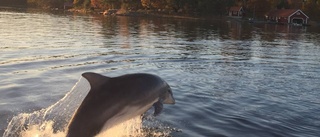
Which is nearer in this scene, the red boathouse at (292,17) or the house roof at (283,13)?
the red boathouse at (292,17)

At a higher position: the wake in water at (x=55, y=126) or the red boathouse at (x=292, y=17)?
the red boathouse at (x=292, y=17)

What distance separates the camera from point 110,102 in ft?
28.3

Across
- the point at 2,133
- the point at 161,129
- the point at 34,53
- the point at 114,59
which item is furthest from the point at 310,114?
the point at 34,53

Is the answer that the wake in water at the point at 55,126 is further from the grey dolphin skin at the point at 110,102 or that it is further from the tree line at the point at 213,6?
the tree line at the point at 213,6

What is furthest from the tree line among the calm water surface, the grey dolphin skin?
the grey dolphin skin

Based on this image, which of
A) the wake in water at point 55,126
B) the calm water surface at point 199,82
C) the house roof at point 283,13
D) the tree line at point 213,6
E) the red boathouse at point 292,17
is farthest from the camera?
the tree line at point 213,6

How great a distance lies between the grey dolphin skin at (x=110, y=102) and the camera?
324 inches

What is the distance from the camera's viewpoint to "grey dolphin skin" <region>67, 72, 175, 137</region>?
8.24 meters

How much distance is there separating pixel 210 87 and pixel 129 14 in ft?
369

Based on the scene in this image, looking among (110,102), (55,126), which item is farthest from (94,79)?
(55,126)

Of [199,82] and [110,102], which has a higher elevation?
[110,102]

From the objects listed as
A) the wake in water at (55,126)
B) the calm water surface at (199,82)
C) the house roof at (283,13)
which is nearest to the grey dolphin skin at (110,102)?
the wake in water at (55,126)

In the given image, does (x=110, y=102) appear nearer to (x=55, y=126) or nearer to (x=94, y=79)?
(x=94, y=79)

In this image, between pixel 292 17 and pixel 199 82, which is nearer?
pixel 199 82
